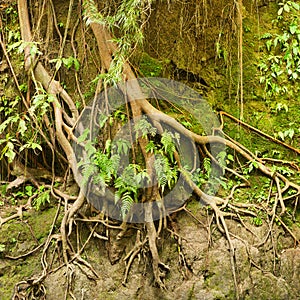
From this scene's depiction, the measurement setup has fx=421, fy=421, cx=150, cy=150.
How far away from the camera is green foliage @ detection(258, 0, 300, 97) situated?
4.47 m

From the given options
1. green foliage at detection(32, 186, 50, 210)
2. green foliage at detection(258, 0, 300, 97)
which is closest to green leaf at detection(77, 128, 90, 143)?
green foliage at detection(32, 186, 50, 210)

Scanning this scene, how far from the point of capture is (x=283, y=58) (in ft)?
14.8

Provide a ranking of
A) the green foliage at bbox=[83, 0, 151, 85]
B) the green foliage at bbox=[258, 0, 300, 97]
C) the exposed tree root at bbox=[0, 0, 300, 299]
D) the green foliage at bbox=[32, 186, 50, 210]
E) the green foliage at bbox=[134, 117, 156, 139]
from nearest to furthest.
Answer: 1. the green foliage at bbox=[83, 0, 151, 85]
2. the exposed tree root at bbox=[0, 0, 300, 299]
3. the green foliage at bbox=[134, 117, 156, 139]
4. the green foliage at bbox=[32, 186, 50, 210]
5. the green foliage at bbox=[258, 0, 300, 97]

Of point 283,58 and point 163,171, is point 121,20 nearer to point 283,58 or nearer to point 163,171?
point 163,171

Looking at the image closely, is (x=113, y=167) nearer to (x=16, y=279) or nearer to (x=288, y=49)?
(x=16, y=279)

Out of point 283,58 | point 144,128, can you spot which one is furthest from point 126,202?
point 283,58

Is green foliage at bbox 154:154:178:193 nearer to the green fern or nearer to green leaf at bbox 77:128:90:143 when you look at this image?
the green fern

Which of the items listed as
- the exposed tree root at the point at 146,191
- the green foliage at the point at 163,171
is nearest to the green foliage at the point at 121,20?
the exposed tree root at the point at 146,191

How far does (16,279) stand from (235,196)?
2.19 meters

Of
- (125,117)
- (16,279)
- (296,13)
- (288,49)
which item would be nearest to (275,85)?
(288,49)

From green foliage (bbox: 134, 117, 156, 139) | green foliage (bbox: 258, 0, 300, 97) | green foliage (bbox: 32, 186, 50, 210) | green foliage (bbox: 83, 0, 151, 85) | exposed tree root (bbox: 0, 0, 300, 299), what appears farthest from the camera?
green foliage (bbox: 258, 0, 300, 97)

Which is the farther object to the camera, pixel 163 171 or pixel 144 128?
pixel 144 128

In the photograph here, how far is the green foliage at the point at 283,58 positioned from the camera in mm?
4473

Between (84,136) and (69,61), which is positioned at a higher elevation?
(69,61)
